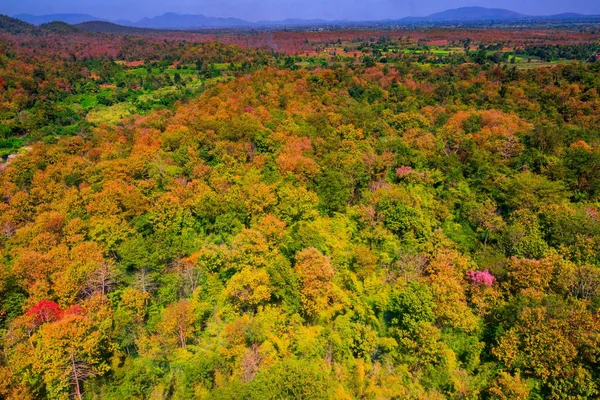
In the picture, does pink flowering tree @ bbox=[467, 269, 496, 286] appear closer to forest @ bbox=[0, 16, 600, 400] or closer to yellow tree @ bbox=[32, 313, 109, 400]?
forest @ bbox=[0, 16, 600, 400]

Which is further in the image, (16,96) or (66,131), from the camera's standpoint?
(16,96)

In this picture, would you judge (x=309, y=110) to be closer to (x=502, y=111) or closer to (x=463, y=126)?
(x=463, y=126)

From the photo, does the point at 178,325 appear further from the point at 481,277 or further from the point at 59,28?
the point at 59,28

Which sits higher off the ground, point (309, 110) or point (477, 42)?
point (477, 42)

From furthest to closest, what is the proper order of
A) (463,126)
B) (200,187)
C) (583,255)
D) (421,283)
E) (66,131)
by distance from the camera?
1. (66,131)
2. (463,126)
3. (200,187)
4. (583,255)
5. (421,283)

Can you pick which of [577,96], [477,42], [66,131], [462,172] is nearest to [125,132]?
[66,131]
